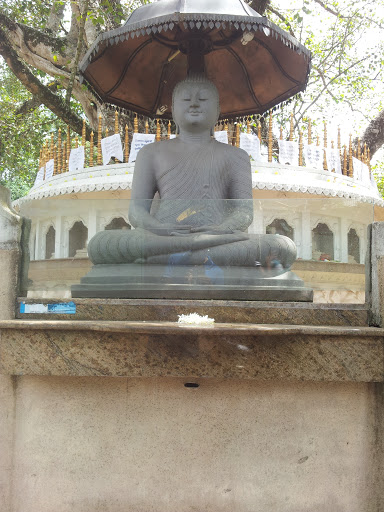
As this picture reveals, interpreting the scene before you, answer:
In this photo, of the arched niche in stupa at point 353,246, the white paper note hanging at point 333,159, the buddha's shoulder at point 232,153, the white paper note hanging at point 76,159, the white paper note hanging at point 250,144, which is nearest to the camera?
the arched niche in stupa at point 353,246

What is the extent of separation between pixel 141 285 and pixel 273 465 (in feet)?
4.17

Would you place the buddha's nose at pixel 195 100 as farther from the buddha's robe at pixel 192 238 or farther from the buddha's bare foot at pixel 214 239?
the buddha's bare foot at pixel 214 239

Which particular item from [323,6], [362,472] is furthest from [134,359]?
[323,6]

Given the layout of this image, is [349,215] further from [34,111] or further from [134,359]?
[34,111]

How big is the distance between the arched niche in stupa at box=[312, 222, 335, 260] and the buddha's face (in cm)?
179

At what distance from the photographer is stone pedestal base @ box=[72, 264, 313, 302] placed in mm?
3166

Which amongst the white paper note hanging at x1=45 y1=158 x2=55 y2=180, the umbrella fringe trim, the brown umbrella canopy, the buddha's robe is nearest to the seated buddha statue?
the buddha's robe

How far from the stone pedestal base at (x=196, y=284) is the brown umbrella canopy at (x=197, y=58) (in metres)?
2.02

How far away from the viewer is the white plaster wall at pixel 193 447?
2.61 m

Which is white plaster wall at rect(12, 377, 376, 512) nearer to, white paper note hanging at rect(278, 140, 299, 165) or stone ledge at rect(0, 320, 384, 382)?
stone ledge at rect(0, 320, 384, 382)

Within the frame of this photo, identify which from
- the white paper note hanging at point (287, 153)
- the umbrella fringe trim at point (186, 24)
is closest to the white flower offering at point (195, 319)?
the umbrella fringe trim at point (186, 24)

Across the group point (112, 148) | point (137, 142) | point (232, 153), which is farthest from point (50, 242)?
point (112, 148)

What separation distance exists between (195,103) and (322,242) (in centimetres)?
194

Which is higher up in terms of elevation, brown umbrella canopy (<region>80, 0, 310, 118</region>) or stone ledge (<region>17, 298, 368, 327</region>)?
brown umbrella canopy (<region>80, 0, 310, 118</region>)
